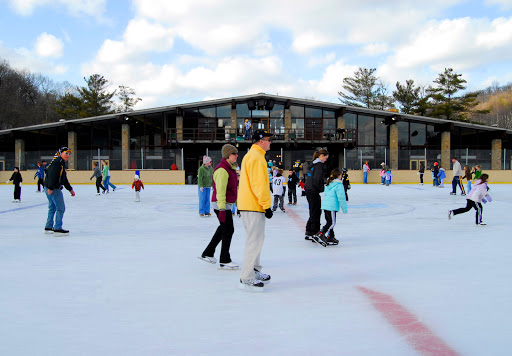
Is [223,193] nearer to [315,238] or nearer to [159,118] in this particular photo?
[315,238]

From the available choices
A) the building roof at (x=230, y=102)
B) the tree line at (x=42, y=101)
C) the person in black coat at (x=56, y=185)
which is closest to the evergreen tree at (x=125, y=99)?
the tree line at (x=42, y=101)

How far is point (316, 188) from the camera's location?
20.0 feet

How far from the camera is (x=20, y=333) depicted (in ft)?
8.65

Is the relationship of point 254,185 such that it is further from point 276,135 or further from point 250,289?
point 276,135

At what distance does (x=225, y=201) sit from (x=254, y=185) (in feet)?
2.59

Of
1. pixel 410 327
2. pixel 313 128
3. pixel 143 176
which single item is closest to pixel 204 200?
pixel 410 327

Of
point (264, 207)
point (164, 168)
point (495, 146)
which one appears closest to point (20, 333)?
point (264, 207)

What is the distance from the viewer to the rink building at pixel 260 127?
99.7 feet

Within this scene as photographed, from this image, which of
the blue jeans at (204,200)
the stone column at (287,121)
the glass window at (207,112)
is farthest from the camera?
the glass window at (207,112)

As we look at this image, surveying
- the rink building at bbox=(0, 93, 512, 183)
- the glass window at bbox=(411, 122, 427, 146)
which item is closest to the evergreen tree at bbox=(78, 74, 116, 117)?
the rink building at bbox=(0, 93, 512, 183)

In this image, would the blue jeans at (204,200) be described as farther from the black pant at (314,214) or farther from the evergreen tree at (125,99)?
the evergreen tree at (125,99)

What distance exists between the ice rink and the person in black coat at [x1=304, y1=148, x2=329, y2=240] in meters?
0.29

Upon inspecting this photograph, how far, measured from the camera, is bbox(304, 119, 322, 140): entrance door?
31.4 m

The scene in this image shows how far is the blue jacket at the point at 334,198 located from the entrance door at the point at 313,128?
84.5 ft
